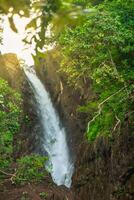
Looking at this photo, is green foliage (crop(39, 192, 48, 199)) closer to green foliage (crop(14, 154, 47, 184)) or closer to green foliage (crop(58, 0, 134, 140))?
green foliage (crop(14, 154, 47, 184))

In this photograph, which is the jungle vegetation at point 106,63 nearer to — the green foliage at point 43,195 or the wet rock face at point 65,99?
the green foliage at point 43,195

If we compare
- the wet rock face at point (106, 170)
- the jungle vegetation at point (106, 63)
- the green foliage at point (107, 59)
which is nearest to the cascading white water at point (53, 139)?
the jungle vegetation at point (106, 63)

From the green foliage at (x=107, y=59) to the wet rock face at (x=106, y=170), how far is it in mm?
488

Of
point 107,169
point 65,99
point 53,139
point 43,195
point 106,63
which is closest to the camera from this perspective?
point 107,169

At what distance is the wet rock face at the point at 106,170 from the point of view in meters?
9.16

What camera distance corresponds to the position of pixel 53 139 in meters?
25.3

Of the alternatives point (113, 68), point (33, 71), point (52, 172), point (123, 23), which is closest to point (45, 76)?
point (33, 71)

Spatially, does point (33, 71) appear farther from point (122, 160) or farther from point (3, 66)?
point (122, 160)

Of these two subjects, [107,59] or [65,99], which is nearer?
[107,59]

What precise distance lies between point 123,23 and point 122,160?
5.33 meters

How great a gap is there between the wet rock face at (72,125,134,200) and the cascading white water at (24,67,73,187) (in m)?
9.34

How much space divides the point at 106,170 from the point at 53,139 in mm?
14996

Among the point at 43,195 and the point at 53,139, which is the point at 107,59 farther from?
the point at 53,139

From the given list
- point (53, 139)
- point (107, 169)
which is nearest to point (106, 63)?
point (107, 169)
